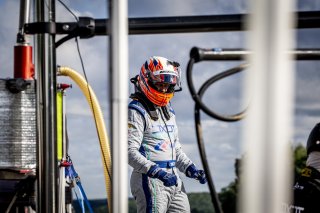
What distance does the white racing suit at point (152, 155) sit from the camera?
5.36 metres

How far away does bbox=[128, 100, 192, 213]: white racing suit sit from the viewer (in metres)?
5.36

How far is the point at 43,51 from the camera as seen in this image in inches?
123

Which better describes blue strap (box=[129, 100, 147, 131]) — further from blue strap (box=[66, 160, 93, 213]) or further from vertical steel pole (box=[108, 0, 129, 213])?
vertical steel pole (box=[108, 0, 129, 213])

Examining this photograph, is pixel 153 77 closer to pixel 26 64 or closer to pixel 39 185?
pixel 26 64

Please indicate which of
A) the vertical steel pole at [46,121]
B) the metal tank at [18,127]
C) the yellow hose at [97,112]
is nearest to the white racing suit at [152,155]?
the yellow hose at [97,112]

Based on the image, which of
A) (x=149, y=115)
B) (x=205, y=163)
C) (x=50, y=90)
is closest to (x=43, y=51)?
(x=50, y=90)

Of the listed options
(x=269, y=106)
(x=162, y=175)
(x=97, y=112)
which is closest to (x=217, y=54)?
(x=269, y=106)

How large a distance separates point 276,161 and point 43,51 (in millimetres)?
1958

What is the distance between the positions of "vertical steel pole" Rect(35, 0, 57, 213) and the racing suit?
1.24m

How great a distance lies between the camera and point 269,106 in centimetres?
135

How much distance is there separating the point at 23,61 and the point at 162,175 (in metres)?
1.91

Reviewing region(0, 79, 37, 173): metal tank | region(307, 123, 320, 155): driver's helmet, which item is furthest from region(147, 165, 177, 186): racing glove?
region(0, 79, 37, 173): metal tank

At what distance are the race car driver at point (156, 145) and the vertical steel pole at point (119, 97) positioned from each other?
123 inches

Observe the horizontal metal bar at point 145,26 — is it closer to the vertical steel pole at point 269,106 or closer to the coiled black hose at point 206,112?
the coiled black hose at point 206,112
